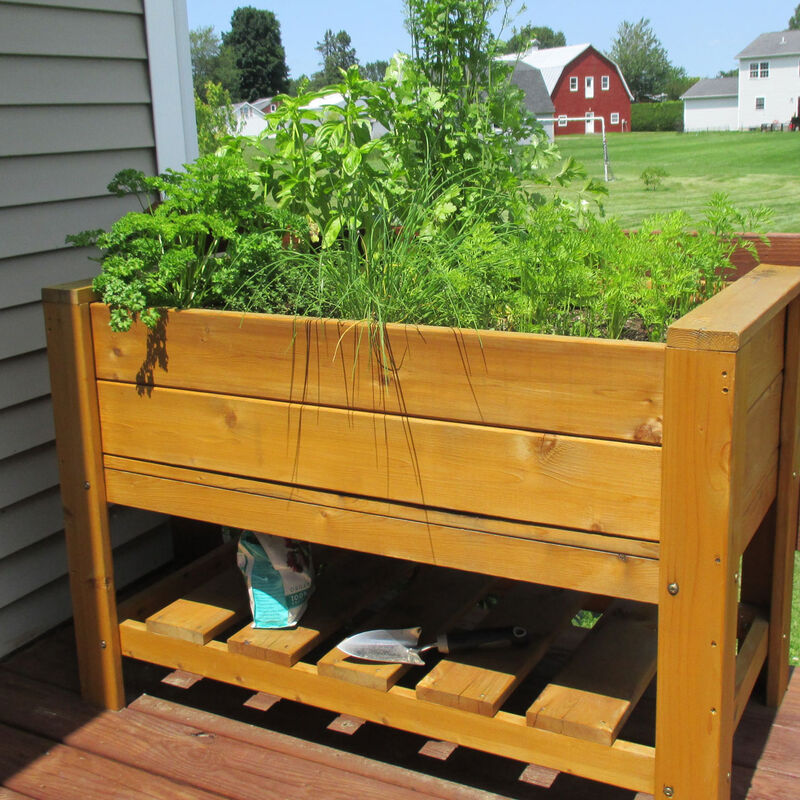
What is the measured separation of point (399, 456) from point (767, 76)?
2352 inches

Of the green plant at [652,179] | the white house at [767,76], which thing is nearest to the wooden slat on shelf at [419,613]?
the green plant at [652,179]

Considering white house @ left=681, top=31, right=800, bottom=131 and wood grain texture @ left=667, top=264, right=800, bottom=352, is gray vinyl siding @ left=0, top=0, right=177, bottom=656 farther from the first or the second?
white house @ left=681, top=31, right=800, bottom=131

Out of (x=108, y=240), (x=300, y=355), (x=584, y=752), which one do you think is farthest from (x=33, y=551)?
(x=584, y=752)

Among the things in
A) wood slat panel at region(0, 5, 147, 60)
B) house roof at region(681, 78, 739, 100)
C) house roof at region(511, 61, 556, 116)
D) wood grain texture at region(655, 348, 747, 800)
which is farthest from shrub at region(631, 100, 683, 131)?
wood grain texture at region(655, 348, 747, 800)

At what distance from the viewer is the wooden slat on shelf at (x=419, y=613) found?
5.49 feet

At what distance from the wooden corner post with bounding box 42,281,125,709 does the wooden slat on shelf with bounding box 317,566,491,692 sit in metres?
0.54

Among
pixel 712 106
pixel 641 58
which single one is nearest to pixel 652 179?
pixel 712 106

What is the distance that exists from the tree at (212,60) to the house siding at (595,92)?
21764mm

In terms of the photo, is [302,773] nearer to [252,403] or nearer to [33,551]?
[252,403]

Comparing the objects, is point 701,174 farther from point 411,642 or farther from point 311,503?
point 311,503

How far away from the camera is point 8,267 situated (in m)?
2.08

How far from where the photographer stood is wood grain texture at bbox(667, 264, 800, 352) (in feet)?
4.10

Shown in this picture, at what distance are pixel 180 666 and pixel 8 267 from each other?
3.25ft

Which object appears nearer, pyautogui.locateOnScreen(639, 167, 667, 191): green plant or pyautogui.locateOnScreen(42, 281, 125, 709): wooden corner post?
pyautogui.locateOnScreen(42, 281, 125, 709): wooden corner post
